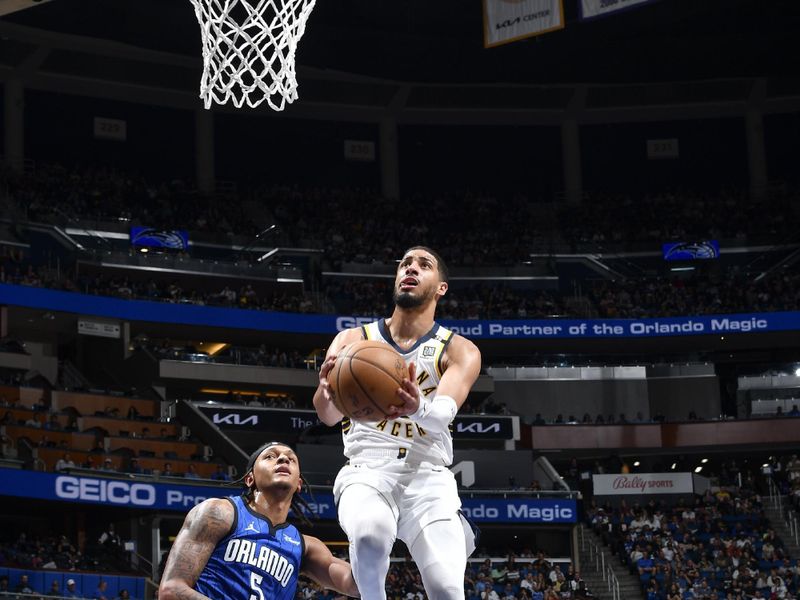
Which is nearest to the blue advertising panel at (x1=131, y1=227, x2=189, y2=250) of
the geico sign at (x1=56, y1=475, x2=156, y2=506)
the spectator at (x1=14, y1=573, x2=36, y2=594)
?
the geico sign at (x1=56, y1=475, x2=156, y2=506)

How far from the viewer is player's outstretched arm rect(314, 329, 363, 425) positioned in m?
6.76

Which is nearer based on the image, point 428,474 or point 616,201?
point 428,474

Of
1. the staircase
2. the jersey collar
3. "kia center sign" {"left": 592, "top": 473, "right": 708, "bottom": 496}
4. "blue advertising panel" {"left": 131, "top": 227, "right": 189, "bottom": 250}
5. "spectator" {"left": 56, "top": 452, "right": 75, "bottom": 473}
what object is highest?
"blue advertising panel" {"left": 131, "top": 227, "right": 189, "bottom": 250}

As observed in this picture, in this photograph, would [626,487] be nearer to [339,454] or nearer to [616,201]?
[339,454]

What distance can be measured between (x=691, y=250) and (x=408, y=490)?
130 ft

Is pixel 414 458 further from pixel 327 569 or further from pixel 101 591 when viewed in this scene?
pixel 101 591

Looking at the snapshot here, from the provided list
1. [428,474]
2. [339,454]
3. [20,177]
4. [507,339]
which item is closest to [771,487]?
[507,339]

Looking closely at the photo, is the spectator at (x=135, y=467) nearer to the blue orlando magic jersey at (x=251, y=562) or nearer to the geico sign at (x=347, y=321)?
the geico sign at (x=347, y=321)

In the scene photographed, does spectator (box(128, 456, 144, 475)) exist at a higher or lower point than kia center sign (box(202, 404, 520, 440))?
lower

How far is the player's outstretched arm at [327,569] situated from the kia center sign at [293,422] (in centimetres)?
2745

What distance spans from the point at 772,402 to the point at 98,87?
87.8ft

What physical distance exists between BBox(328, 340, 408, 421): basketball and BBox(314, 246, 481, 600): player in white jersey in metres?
0.11

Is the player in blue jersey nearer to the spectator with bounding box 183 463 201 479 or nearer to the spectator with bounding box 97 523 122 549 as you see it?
the spectator with bounding box 97 523 122 549

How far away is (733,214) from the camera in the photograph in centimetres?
4700
